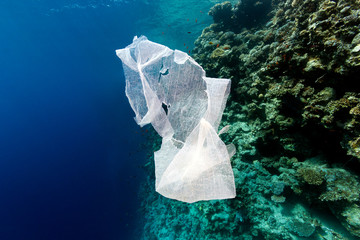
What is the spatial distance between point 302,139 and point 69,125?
41.0 metres

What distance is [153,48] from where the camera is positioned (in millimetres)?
2936

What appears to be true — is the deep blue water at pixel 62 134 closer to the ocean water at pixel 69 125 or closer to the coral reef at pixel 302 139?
the ocean water at pixel 69 125

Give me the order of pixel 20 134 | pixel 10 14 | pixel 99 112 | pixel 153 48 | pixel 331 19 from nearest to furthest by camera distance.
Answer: pixel 331 19
pixel 153 48
pixel 10 14
pixel 20 134
pixel 99 112

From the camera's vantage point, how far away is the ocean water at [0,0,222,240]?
16484mm

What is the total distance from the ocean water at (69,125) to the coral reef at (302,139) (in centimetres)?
964

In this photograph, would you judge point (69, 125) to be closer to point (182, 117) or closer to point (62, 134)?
point (62, 134)

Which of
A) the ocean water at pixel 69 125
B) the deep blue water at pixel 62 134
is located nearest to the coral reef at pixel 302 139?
the ocean water at pixel 69 125

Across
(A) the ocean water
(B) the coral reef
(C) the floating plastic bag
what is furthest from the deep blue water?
(C) the floating plastic bag

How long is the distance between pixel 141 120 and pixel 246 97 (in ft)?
13.6

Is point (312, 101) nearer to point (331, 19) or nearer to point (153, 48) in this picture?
point (331, 19)

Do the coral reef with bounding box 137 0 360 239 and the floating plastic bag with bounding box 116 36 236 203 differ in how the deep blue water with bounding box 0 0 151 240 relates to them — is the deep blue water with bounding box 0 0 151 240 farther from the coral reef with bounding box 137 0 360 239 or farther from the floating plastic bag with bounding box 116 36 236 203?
the floating plastic bag with bounding box 116 36 236 203

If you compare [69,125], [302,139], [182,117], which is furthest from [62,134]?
[302,139]

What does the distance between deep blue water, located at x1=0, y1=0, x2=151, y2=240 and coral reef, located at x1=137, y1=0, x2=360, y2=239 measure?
9.75 meters

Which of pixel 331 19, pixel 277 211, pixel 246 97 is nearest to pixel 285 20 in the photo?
pixel 246 97
